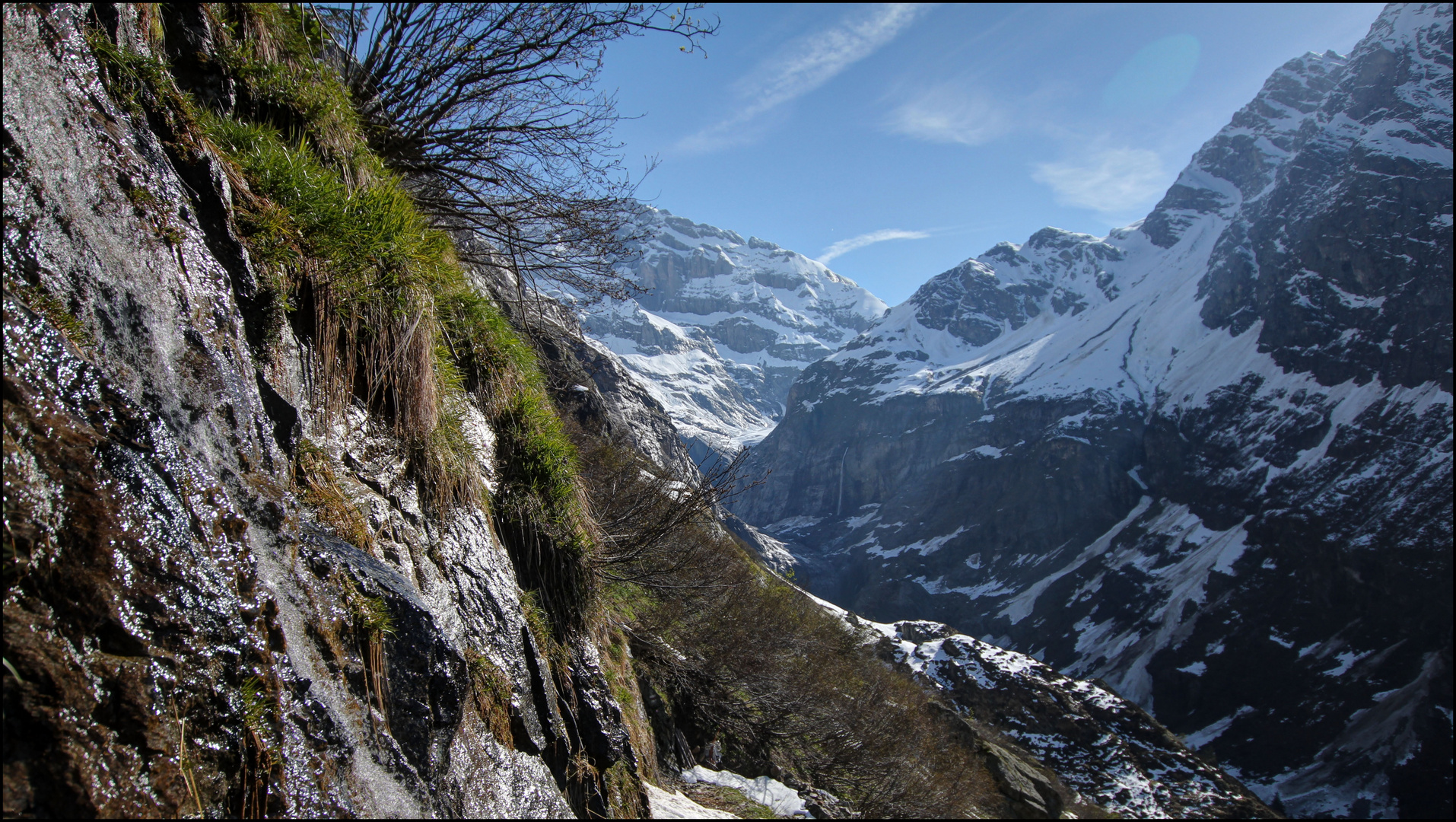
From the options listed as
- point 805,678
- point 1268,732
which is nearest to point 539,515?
point 805,678

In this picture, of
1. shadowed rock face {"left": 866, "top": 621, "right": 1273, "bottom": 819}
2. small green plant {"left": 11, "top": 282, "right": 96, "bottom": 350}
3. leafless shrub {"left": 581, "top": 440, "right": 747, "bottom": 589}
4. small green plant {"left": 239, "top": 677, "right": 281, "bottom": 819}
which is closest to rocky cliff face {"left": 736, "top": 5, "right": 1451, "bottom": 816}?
shadowed rock face {"left": 866, "top": 621, "right": 1273, "bottom": 819}

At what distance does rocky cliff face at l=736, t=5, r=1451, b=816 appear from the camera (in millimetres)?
91375

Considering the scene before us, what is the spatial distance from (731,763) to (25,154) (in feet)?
32.2

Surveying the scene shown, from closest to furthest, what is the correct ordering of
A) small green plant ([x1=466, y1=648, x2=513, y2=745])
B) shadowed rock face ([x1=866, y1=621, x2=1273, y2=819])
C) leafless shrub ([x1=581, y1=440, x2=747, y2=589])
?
small green plant ([x1=466, y1=648, x2=513, y2=745]), leafless shrub ([x1=581, y1=440, x2=747, y2=589]), shadowed rock face ([x1=866, y1=621, x2=1273, y2=819])

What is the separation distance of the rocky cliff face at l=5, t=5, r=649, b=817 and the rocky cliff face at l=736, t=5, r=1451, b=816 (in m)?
106

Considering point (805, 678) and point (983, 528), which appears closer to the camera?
point (805, 678)

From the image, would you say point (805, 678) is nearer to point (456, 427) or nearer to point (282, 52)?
point (456, 427)

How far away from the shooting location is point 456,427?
13.0 ft

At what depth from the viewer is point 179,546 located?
1836mm

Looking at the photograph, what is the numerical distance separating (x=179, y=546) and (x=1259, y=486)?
149 meters

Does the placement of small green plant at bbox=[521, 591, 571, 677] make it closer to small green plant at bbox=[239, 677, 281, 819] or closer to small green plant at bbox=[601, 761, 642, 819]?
small green plant at bbox=[601, 761, 642, 819]

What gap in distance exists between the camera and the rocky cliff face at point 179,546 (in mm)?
1529

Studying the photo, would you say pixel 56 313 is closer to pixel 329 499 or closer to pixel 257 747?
pixel 329 499

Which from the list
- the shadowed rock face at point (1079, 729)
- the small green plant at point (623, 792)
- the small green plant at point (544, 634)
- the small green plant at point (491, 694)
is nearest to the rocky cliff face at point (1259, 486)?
the shadowed rock face at point (1079, 729)
